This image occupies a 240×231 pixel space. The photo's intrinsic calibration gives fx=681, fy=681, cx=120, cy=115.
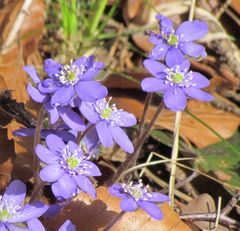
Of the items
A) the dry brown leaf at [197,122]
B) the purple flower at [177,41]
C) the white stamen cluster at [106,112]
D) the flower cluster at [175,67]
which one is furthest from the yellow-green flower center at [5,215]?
the dry brown leaf at [197,122]

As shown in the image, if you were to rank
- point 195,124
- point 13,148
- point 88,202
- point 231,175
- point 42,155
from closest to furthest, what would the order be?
1. point 42,155
2. point 88,202
3. point 13,148
4. point 231,175
5. point 195,124

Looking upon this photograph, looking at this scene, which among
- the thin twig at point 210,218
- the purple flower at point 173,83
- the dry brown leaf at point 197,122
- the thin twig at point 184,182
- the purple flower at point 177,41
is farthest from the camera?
the dry brown leaf at point 197,122

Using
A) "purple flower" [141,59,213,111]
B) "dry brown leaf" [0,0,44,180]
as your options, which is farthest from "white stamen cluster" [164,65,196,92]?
"dry brown leaf" [0,0,44,180]

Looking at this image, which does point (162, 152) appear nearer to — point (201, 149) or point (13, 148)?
point (201, 149)

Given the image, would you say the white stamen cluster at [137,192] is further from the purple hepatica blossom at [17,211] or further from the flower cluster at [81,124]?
the purple hepatica blossom at [17,211]

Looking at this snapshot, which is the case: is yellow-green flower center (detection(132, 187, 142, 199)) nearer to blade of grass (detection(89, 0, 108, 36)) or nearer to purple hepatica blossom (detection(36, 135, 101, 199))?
purple hepatica blossom (detection(36, 135, 101, 199))

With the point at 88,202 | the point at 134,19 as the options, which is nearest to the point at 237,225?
the point at 88,202
